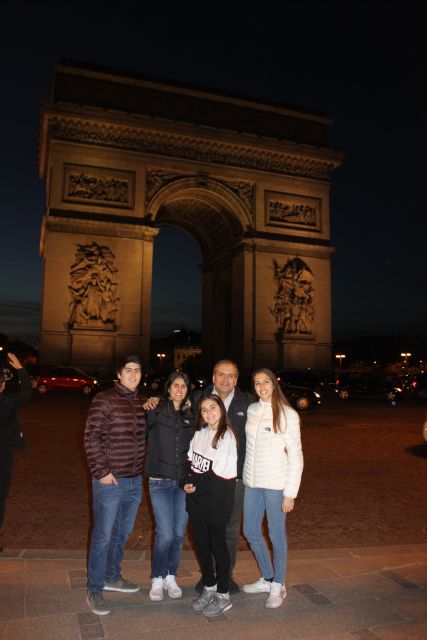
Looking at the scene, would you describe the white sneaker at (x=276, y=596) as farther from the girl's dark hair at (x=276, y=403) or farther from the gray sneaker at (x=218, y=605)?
the girl's dark hair at (x=276, y=403)

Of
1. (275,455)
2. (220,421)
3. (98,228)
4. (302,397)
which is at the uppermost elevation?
(98,228)

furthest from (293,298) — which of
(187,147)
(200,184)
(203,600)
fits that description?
(203,600)

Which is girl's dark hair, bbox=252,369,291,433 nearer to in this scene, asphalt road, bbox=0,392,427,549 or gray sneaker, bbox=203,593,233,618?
gray sneaker, bbox=203,593,233,618

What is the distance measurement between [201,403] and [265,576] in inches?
57.1

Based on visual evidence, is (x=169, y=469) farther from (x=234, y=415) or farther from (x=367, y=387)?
(x=367, y=387)

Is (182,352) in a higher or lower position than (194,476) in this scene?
higher

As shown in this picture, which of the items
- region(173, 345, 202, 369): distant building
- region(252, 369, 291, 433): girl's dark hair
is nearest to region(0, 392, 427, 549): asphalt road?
region(252, 369, 291, 433): girl's dark hair

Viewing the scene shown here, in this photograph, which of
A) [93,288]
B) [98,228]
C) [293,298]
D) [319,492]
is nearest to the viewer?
[319,492]

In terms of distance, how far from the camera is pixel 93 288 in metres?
25.8

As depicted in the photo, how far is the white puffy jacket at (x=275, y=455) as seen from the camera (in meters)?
4.10

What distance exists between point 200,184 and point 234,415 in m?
25.9

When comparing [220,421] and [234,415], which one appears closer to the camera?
[220,421]

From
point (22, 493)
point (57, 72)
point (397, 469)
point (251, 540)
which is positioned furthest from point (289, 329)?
point (251, 540)

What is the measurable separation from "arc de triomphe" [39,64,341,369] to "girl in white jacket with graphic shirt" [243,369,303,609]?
22.0 metres
